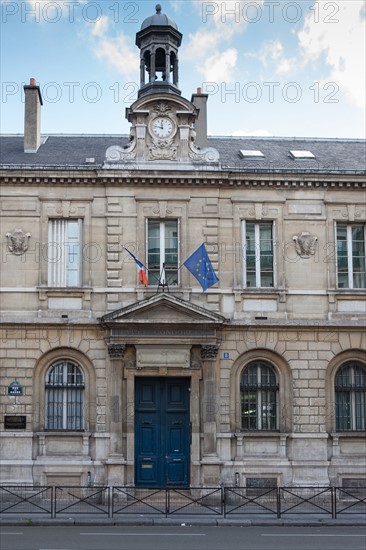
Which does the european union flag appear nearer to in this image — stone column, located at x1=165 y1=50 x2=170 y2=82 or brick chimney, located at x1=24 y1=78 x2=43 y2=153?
stone column, located at x1=165 y1=50 x2=170 y2=82

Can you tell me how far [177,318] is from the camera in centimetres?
2419

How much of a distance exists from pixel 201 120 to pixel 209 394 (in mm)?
9365

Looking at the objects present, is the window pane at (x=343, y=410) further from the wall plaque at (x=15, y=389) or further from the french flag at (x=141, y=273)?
the wall plaque at (x=15, y=389)

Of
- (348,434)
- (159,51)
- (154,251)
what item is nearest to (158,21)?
(159,51)

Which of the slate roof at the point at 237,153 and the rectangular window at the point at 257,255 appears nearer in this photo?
the rectangular window at the point at 257,255

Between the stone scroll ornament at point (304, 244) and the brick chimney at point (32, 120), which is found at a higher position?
Answer: the brick chimney at point (32, 120)

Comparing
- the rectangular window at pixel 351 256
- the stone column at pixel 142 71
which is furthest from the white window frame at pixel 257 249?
the stone column at pixel 142 71

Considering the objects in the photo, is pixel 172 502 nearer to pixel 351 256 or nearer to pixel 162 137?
pixel 351 256

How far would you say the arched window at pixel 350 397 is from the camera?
2498 cm

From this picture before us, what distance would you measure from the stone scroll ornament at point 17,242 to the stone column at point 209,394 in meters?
6.06
